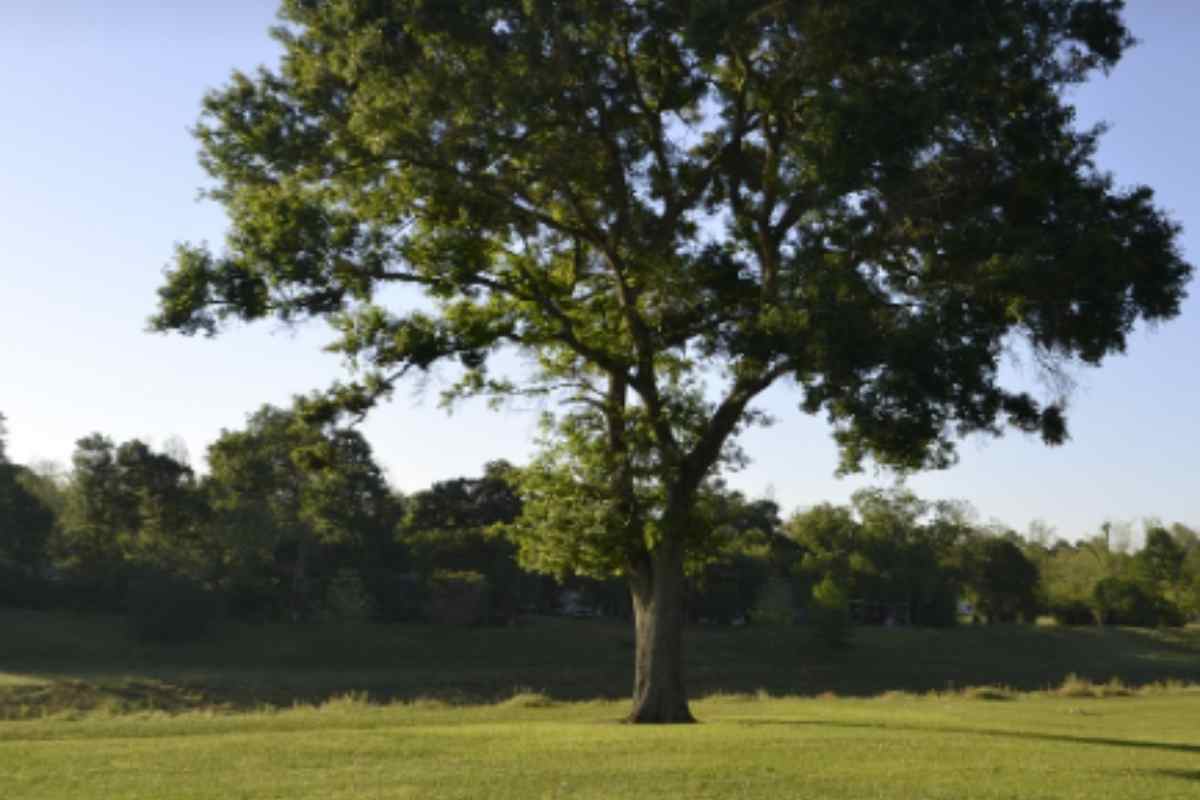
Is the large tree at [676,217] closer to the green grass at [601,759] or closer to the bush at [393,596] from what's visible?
the green grass at [601,759]

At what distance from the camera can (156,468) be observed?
229 feet

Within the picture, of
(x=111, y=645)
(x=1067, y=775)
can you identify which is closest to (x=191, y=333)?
(x=1067, y=775)

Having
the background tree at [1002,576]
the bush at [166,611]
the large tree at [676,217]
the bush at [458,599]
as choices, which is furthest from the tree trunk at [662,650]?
the background tree at [1002,576]

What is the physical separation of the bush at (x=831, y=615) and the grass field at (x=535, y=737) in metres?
6.40

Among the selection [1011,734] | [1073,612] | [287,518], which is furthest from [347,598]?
[1011,734]

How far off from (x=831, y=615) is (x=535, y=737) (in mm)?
52461

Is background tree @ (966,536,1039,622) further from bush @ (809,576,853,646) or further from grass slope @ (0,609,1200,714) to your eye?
bush @ (809,576,853,646)

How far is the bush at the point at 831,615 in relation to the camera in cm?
6862

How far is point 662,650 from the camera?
961 inches

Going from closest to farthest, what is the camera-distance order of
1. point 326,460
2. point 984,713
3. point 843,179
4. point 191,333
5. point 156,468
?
1. point 843,179
2. point 191,333
3. point 326,460
4. point 984,713
5. point 156,468

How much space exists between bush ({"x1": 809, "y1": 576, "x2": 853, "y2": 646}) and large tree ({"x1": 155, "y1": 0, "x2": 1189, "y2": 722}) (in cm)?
4518

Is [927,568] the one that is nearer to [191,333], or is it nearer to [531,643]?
[531,643]

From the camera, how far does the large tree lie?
19.6 meters

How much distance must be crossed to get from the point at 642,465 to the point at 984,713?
10.6 m
